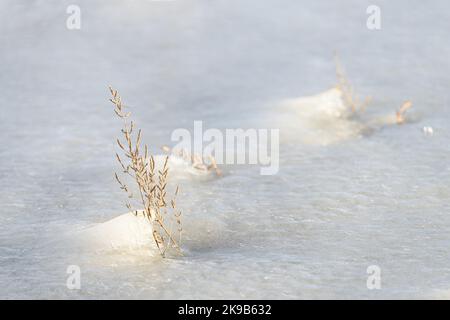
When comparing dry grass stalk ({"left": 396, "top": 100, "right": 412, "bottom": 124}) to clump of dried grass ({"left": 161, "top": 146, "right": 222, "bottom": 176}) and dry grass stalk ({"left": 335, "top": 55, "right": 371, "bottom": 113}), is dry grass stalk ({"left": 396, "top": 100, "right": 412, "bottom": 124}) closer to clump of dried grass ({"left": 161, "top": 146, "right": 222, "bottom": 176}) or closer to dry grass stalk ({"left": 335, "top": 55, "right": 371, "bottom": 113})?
dry grass stalk ({"left": 335, "top": 55, "right": 371, "bottom": 113})

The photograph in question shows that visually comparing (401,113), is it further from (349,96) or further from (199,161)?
(199,161)

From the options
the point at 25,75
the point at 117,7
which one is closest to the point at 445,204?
the point at 25,75

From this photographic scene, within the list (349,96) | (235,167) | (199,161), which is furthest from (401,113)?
(199,161)

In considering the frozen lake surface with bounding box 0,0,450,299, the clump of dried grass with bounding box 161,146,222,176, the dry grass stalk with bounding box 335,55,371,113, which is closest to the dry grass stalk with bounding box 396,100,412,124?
the frozen lake surface with bounding box 0,0,450,299

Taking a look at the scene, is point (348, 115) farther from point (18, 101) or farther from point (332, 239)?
point (18, 101)

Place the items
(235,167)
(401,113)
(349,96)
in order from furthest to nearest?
(349,96), (401,113), (235,167)
